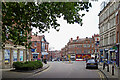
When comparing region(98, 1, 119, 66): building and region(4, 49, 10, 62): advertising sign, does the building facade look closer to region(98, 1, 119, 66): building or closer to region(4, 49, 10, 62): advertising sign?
region(4, 49, 10, 62): advertising sign

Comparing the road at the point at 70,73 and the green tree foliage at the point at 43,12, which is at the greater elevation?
the green tree foliage at the point at 43,12

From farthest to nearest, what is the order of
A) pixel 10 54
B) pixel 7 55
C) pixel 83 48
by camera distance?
1. pixel 83 48
2. pixel 10 54
3. pixel 7 55

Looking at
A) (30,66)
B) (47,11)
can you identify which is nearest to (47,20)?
(47,11)

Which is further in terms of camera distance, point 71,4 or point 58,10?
point 58,10

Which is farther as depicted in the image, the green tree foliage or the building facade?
the building facade

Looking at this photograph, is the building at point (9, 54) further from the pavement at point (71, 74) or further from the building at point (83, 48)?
the building at point (83, 48)

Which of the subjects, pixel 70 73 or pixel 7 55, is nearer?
pixel 70 73

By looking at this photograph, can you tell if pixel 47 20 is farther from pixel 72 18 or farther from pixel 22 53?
pixel 22 53

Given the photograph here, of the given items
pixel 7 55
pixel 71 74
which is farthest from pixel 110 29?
pixel 7 55

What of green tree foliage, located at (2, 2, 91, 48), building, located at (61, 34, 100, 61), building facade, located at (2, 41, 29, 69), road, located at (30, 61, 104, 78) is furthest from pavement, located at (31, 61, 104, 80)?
building, located at (61, 34, 100, 61)

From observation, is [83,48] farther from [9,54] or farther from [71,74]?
[71,74]

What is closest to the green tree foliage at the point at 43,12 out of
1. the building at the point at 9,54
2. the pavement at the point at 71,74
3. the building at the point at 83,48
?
the pavement at the point at 71,74

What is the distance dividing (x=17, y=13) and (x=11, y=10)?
48cm

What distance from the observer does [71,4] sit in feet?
34.7
